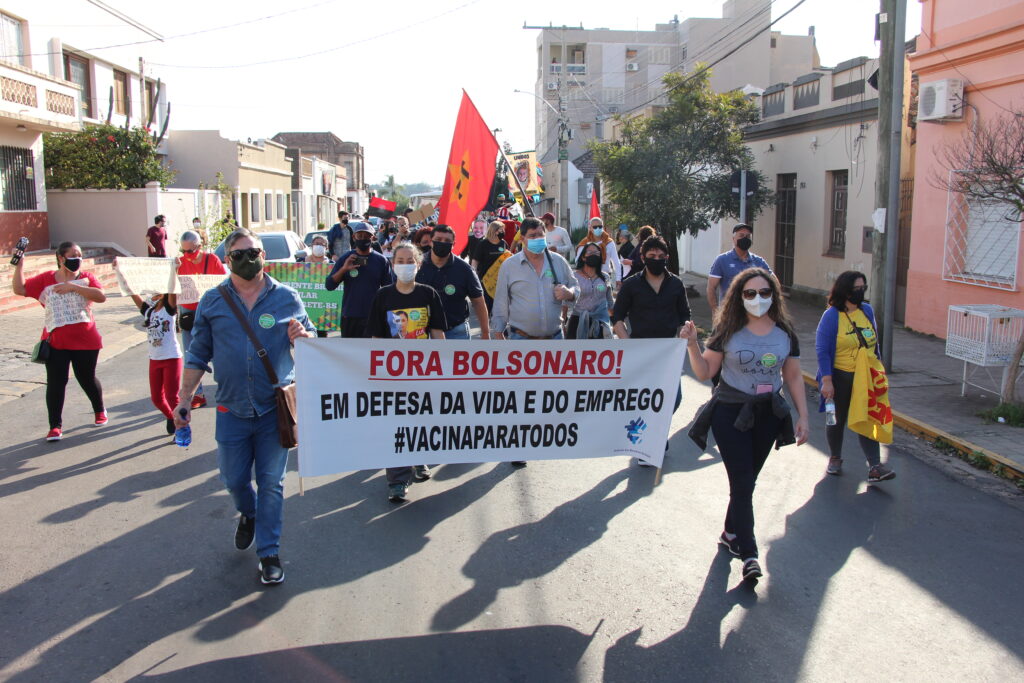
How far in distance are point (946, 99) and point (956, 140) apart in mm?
633

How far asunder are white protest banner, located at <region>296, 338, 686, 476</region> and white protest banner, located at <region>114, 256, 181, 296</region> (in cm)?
343

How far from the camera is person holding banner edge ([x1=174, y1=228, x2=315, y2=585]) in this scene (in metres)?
4.65

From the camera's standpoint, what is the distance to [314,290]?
10414 millimetres

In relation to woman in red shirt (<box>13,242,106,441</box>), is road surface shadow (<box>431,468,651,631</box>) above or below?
below

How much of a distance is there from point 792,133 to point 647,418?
15.4 metres

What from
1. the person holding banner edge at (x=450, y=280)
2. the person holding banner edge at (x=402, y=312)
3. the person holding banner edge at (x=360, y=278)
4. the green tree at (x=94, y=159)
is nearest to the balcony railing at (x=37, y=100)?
the green tree at (x=94, y=159)

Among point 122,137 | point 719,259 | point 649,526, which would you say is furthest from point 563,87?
point 649,526

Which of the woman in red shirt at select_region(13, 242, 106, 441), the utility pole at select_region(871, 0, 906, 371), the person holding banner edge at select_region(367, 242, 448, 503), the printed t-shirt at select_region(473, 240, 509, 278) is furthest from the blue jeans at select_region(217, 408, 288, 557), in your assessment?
the utility pole at select_region(871, 0, 906, 371)

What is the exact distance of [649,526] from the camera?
18.4 ft

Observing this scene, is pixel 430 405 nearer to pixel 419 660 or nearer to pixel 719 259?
pixel 419 660

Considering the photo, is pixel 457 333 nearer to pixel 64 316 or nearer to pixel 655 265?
pixel 655 265

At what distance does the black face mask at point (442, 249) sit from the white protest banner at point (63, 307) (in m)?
3.11

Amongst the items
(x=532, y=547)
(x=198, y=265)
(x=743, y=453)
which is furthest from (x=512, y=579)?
(x=198, y=265)

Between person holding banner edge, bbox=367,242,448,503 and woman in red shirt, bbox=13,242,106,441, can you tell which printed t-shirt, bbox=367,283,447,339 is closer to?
person holding banner edge, bbox=367,242,448,503
